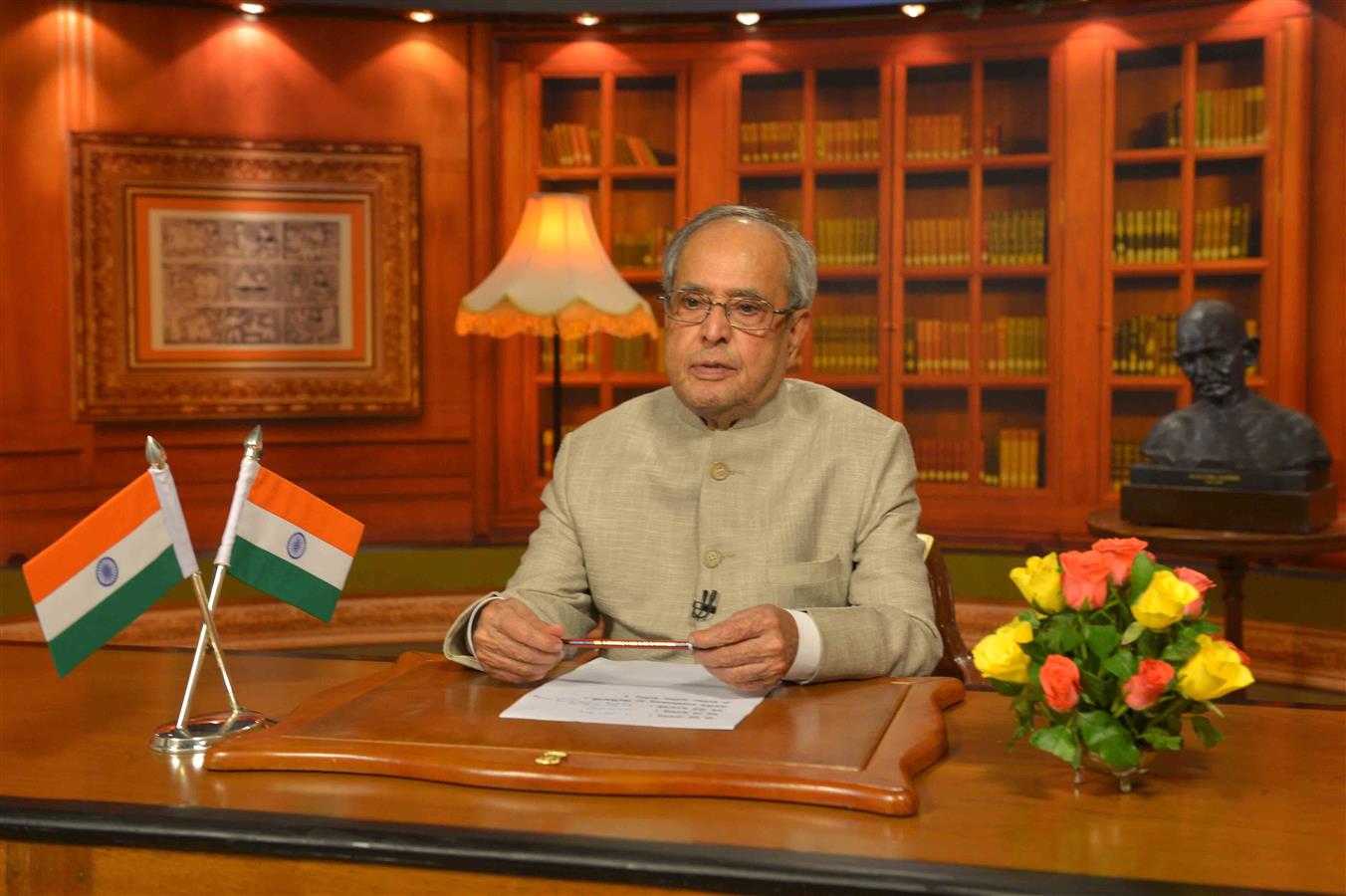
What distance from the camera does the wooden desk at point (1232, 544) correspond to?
164 inches

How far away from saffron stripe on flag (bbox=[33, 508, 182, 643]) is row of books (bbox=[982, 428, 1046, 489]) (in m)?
4.55

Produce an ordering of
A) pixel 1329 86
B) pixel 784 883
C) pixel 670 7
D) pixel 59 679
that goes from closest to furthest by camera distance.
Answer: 1. pixel 784 883
2. pixel 59 679
3. pixel 1329 86
4. pixel 670 7

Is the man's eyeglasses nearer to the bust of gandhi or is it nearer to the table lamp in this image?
the table lamp

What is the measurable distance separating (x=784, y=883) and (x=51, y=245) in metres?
5.12

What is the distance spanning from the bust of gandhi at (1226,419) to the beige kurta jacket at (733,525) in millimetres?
2571

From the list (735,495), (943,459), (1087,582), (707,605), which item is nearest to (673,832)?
(1087,582)

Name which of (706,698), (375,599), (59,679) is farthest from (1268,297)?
(59,679)

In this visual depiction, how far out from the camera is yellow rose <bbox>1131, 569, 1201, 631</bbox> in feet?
4.70

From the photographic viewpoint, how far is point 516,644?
73.5 inches

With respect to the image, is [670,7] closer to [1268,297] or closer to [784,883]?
[1268,297]

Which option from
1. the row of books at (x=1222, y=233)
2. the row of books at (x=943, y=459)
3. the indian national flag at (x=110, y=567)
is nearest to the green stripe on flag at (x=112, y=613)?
the indian national flag at (x=110, y=567)

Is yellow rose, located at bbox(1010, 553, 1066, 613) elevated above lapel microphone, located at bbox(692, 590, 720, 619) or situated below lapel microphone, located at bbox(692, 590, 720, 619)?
above

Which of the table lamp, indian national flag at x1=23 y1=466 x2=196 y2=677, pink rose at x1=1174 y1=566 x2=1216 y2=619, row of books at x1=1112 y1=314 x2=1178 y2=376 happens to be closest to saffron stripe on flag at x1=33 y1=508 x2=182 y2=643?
indian national flag at x1=23 y1=466 x2=196 y2=677

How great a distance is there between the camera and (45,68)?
547cm
